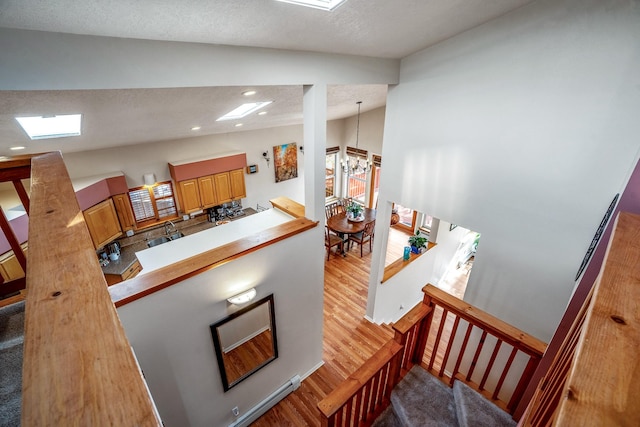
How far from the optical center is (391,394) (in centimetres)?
198

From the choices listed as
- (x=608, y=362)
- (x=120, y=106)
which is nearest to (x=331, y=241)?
(x=120, y=106)

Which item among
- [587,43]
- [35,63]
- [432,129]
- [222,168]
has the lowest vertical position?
[222,168]

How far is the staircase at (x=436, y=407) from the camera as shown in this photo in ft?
5.85

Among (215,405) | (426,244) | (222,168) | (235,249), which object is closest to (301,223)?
(235,249)

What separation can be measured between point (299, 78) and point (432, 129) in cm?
157

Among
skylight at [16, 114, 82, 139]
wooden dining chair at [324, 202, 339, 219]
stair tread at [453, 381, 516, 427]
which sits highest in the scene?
skylight at [16, 114, 82, 139]

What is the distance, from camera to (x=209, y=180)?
18.5ft

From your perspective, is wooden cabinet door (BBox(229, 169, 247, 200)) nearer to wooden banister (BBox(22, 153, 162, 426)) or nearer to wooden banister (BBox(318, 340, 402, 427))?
wooden banister (BBox(318, 340, 402, 427))

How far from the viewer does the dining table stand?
20.0 ft

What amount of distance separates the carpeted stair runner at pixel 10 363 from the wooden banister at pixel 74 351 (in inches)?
23.0

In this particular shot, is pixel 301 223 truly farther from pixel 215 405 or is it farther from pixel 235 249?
pixel 215 405

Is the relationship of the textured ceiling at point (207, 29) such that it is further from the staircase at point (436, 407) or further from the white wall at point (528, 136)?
the staircase at point (436, 407)

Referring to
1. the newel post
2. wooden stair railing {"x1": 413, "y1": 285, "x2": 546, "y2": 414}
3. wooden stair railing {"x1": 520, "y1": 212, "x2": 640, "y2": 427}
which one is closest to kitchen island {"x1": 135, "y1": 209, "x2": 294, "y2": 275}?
the newel post

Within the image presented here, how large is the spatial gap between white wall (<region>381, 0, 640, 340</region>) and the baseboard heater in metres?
2.33
